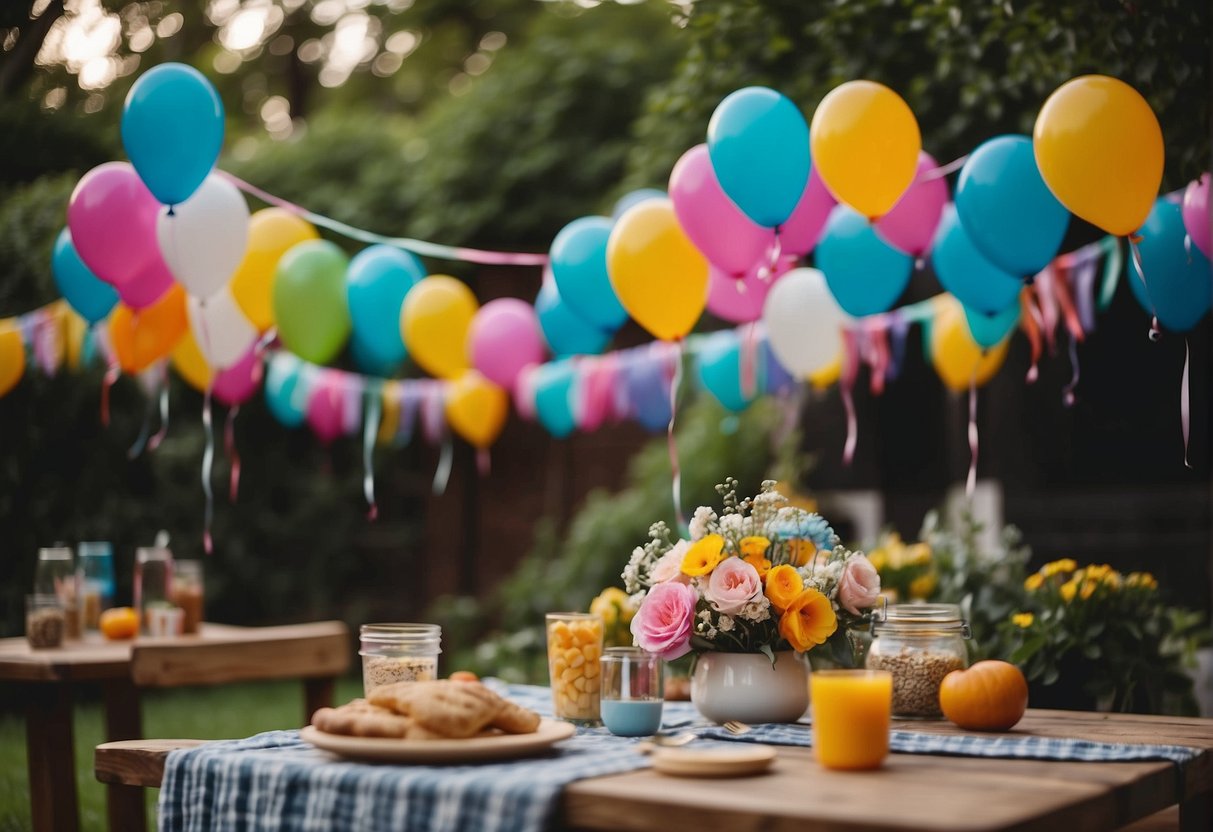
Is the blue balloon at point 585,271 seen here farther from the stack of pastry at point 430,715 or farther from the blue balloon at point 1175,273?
the stack of pastry at point 430,715

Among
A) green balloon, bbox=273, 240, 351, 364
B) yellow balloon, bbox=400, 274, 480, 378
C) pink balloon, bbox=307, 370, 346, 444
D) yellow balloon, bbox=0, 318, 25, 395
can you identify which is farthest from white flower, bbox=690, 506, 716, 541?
pink balloon, bbox=307, 370, 346, 444

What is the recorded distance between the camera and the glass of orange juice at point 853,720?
160 cm

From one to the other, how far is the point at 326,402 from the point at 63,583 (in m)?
2.42

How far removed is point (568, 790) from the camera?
4.85ft

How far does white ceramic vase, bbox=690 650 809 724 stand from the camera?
80.1 inches

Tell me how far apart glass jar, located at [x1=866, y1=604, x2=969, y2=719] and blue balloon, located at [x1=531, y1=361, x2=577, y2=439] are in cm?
349

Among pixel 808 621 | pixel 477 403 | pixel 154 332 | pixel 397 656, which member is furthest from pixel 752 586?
pixel 477 403

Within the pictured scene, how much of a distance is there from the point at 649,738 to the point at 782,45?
2815 millimetres

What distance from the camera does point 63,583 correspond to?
3.29 metres

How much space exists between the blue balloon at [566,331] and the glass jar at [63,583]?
5.15ft

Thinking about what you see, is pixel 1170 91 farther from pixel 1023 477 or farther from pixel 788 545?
pixel 1023 477

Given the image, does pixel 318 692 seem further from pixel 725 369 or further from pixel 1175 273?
pixel 1175 273

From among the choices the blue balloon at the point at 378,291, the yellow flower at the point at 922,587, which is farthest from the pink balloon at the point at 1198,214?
the blue balloon at the point at 378,291

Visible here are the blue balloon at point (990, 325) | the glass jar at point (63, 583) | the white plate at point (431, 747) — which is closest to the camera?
the white plate at point (431, 747)
